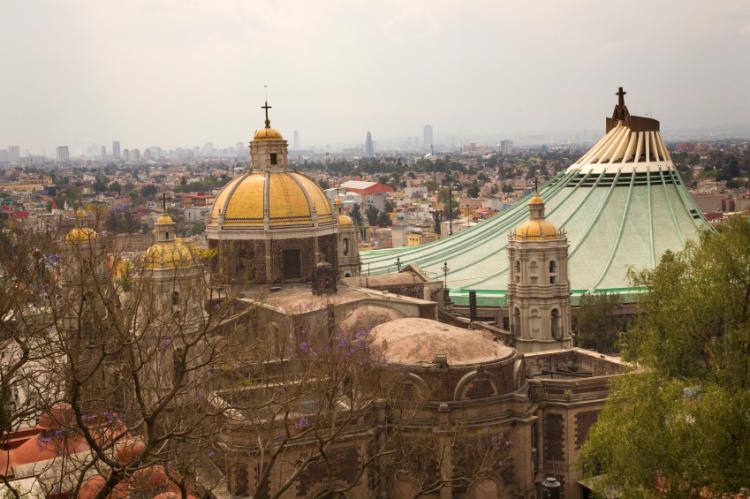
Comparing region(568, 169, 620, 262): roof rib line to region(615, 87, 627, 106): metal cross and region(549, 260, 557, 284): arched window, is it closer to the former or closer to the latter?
region(615, 87, 627, 106): metal cross

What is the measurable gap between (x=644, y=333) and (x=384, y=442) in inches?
320

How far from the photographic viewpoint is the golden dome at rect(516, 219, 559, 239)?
35.2 metres

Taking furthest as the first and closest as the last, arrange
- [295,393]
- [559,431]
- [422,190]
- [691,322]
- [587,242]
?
1. [422,190]
2. [587,242]
3. [559,431]
4. [691,322]
5. [295,393]

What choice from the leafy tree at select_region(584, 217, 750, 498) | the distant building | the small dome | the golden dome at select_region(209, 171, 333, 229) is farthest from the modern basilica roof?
the distant building

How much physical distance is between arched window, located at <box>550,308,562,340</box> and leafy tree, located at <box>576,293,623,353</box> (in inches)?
276

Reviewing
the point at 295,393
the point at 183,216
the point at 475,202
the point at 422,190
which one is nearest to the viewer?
the point at 295,393

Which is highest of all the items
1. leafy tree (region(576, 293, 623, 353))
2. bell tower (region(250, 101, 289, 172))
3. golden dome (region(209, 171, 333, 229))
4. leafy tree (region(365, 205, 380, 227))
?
bell tower (region(250, 101, 289, 172))

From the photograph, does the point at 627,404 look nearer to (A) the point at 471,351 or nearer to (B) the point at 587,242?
(A) the point at 471,351

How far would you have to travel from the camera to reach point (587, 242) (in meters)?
51.3

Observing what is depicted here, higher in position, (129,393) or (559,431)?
(129,393)

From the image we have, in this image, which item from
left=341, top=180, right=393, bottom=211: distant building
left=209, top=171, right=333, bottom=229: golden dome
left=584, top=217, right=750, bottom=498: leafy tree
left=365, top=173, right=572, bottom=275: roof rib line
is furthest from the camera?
left=341, top=180, right=393, bottom=211: distant building

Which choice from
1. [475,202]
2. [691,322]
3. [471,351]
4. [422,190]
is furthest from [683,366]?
[422,190]

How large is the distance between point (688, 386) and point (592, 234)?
34203mm

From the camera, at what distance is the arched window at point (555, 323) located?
35.4 metres
